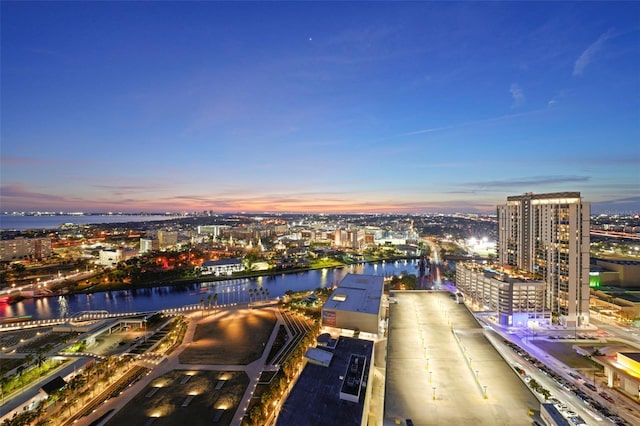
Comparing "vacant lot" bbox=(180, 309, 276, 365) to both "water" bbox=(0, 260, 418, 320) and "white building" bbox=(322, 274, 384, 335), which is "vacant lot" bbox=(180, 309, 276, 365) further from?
"water" bbox=(0, 260, 418, 320)

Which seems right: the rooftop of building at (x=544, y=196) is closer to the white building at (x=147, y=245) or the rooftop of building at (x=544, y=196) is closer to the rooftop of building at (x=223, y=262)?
the rooftop of building at (x=223, y=262)

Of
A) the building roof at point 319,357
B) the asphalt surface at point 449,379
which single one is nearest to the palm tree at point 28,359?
the building roof at point 319,357

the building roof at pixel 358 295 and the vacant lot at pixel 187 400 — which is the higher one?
the building roof at pixel 358 295

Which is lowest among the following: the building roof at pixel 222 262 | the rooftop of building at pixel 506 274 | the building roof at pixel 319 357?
the building roof at pixel 222 262

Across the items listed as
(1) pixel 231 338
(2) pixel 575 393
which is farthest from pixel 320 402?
(2) pixel 575 393

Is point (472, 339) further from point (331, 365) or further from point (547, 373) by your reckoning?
point (331, 365)

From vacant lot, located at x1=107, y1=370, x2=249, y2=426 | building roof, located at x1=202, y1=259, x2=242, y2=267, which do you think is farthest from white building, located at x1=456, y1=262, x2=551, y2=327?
building roof, located at x1=202, y1=259, x2=242, y2=267

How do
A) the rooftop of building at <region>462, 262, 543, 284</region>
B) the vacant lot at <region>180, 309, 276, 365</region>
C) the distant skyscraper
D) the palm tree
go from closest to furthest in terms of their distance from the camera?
1. the palm tree
2. the vacant lot at <region>180, 309, 276, 365</region>
3. the distant skyscraper
4. the rooftop of building at <region>462, 262, 543, 284</region>
